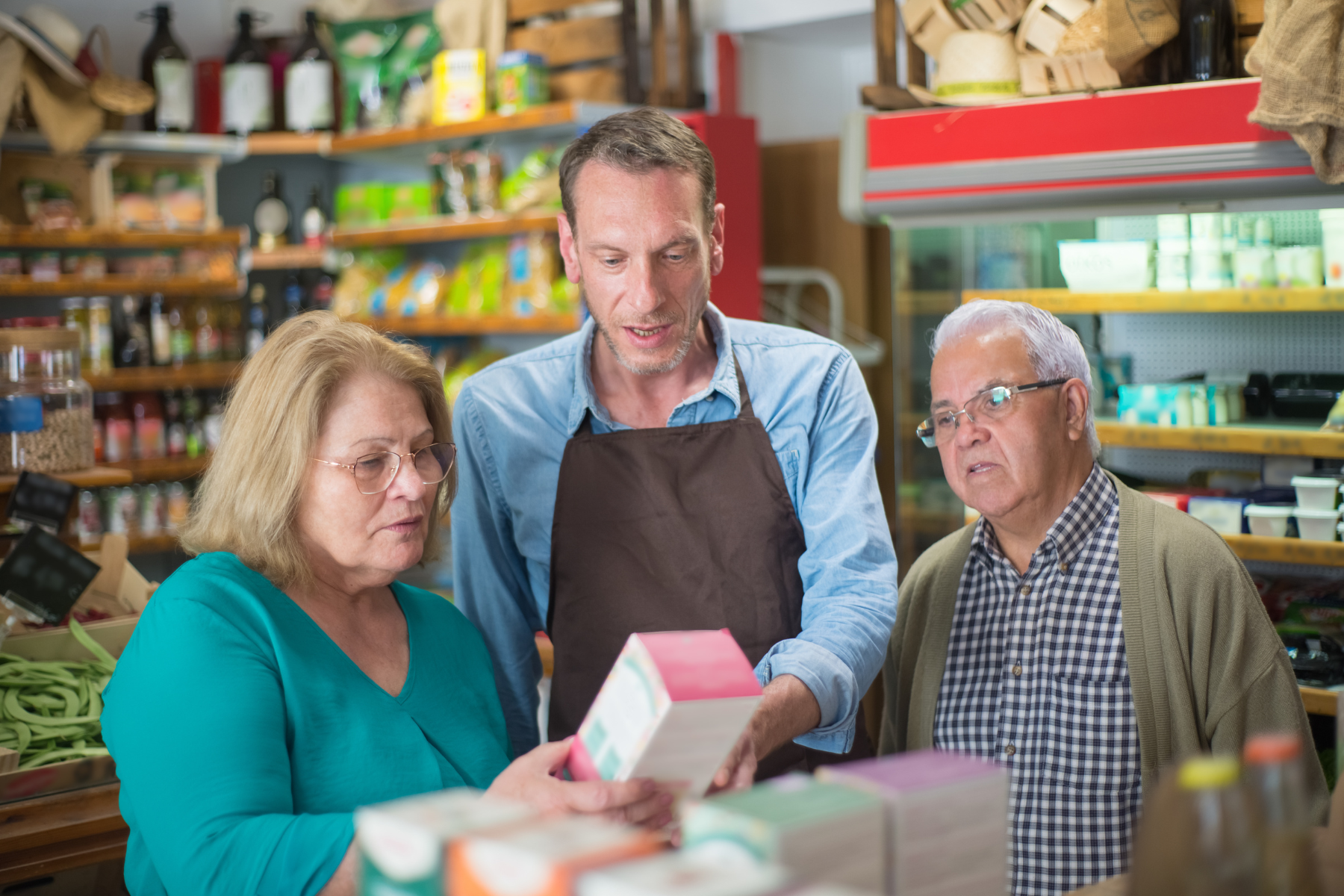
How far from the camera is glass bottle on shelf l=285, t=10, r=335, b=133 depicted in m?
6.19

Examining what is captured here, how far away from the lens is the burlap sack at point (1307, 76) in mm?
2754

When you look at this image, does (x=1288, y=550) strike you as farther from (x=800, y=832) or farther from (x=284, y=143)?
(x=284, y=143)

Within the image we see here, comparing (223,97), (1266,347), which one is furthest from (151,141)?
(1266,347)

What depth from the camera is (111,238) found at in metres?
5.44

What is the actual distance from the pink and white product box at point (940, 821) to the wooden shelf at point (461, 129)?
13.6 ft

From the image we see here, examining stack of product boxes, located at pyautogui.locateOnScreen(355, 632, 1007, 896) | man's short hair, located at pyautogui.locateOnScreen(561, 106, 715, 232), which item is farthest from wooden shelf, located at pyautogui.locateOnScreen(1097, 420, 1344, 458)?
stack of product boxes, located at pyautogui.locateOnScreen(355, 632, 1007, 896)

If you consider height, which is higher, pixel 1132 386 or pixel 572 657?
pixel 1132 386

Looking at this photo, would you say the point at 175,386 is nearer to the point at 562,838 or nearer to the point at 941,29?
the point at 941,29

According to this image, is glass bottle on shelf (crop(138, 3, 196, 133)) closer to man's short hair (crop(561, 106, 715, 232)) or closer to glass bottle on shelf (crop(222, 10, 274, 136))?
glass bottle on shelf (crop(222, 10, 274, 136))

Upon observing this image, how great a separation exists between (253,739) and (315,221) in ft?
17.8

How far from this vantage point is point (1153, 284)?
11.4ft

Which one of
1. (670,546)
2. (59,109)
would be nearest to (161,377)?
(59,109)

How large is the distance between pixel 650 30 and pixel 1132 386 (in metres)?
2.66

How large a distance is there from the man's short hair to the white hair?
0.55 m
